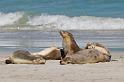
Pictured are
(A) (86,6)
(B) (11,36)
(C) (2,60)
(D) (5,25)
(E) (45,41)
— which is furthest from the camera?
(A) (86,6)

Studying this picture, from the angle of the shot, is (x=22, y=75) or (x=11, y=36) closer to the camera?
(x=22, y=75)

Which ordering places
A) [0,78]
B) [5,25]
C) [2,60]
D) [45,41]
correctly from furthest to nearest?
[5,25] → [45,41] → [2,60] → [0,78]

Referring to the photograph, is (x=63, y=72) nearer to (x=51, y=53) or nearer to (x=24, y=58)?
(x=24, y=58)

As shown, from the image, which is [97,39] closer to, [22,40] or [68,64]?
[22,40]

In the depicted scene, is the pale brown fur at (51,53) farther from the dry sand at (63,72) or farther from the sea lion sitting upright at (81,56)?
the dry sand at (63,72)

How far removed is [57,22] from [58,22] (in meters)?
0.05

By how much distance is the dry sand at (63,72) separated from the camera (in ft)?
24.2

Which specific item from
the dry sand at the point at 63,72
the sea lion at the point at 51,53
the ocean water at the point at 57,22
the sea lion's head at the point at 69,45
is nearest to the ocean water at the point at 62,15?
the ocean water at the point at 57,22

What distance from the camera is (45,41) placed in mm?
14477

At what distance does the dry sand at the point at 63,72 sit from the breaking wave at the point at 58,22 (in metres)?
11.0

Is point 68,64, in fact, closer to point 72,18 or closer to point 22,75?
point 22,75

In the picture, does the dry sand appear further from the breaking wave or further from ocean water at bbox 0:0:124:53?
the breaking wave

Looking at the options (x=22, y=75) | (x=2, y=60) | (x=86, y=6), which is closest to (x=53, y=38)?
(x=2, y=60)

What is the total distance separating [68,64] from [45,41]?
5.34m
